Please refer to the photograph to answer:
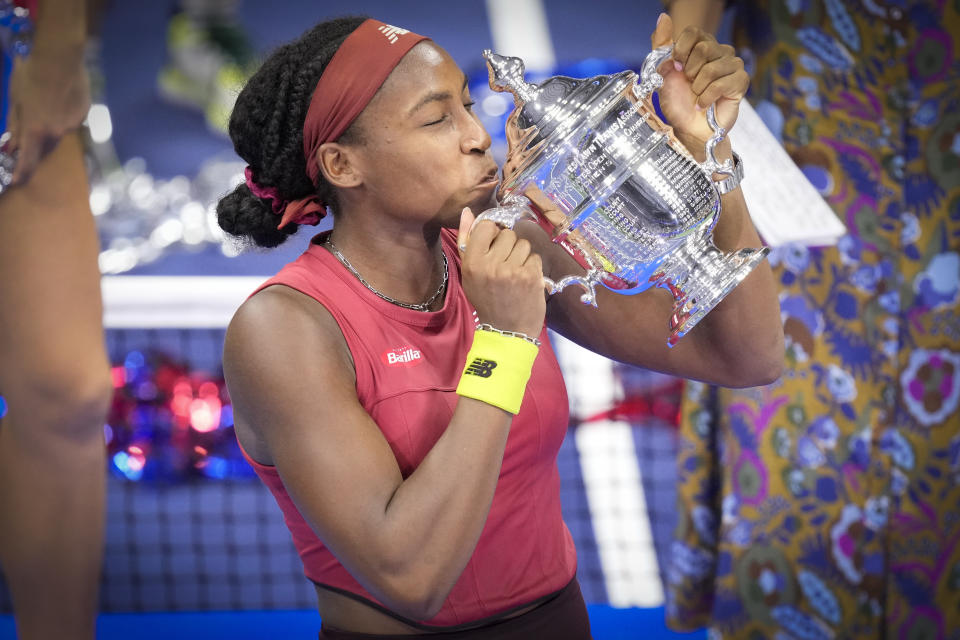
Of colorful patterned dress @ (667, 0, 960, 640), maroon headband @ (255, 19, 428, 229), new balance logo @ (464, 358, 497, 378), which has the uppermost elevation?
maroon headband @ (255, 19, 428, 229)

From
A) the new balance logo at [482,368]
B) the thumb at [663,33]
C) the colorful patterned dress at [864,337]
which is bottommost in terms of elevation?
the colorful patterned dress at [864,337]

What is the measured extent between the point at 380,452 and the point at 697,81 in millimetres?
712

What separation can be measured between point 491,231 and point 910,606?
1903 millimetres

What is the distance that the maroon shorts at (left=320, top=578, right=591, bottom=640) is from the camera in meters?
1.41

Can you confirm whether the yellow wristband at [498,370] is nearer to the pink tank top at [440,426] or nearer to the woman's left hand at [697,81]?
the pink tank top at [440,426]

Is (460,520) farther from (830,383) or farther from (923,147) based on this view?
(923,147)

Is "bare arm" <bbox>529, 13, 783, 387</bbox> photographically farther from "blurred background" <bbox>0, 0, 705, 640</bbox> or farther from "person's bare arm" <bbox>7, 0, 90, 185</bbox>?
"blurred background" <bbox>0, 0, 705, 640</bbox>

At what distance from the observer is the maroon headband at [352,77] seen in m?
1.39

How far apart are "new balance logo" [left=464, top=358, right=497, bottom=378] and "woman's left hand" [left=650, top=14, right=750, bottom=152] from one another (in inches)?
19.5

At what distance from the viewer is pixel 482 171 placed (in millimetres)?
1382

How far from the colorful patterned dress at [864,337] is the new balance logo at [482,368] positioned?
157 centimetres

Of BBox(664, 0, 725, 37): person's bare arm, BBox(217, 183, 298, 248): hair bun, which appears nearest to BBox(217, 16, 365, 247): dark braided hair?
BBox(217, 183, 298, 248): hair bun

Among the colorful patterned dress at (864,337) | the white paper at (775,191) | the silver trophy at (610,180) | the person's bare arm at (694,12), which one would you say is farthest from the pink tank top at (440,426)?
the colorful patterned dress at (864,337)

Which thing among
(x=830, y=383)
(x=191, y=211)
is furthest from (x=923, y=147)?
(x=191, y=211)
